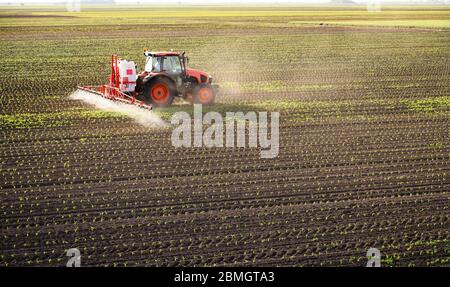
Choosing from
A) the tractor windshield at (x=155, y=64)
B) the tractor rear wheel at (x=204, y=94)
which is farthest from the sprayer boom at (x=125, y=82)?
the tractor rear wheel at (x=204, y=94)

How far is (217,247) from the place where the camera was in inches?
361

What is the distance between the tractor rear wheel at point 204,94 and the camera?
18922 mm

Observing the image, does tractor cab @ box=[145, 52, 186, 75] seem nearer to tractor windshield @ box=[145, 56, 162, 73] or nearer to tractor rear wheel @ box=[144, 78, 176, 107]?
tractor windshield @ box=[145, 56, 162, 73]

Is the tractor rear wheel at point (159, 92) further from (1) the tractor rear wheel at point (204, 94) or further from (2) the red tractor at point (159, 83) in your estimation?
(1) the tractor rear wheel at point (204, 94)

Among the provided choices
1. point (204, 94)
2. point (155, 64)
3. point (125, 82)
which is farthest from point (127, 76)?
point (204, 94)

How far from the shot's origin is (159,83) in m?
18.5

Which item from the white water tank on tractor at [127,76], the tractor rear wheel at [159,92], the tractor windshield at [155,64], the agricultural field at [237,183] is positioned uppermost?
the tractor windshield at [155,64]

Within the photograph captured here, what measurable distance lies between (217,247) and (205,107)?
10200 mm

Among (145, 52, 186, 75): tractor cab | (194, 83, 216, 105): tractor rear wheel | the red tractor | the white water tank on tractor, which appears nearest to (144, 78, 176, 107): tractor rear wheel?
the red tractor

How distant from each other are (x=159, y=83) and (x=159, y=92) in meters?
0.28

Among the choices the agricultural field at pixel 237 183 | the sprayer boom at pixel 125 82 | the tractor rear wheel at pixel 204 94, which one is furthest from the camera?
the tractor rear wheel at pixel 204 94

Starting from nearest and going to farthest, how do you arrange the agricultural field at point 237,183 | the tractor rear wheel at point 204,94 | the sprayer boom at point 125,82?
the agricultural field at point 237,183 < the sprayer boom at point 125,82 < the tractor rear wheel at point 204,94
